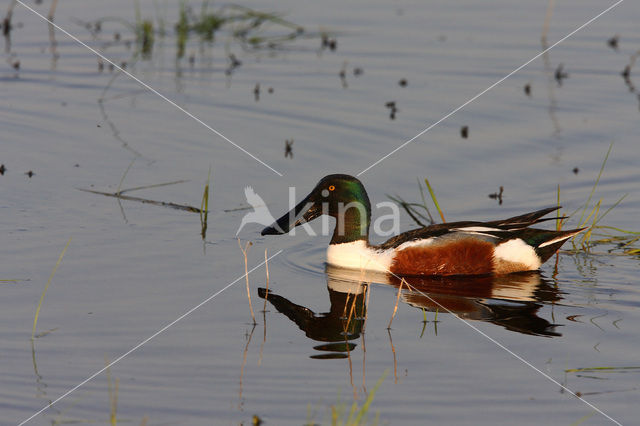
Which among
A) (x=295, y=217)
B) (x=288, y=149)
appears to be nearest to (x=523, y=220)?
(x=295, y=217)

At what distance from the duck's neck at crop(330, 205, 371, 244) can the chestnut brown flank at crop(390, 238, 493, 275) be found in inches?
16.5

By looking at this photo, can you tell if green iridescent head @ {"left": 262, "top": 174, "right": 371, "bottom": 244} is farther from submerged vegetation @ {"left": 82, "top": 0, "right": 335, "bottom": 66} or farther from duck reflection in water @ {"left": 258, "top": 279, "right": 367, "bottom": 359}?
submerged vegetation @ {"left": 82, "top": 0, "right": 335, "bottom": 66}

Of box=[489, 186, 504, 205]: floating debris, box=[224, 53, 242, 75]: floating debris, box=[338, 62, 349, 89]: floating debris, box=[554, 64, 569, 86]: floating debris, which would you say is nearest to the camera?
box=[489, 186, 504, 205]: floating debris

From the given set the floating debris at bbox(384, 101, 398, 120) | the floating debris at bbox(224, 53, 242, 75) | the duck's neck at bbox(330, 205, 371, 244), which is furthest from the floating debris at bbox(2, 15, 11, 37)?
the duck's neck at bbox(330, 205, 371, 244)

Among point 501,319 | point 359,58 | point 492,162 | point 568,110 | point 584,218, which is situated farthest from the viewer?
point 359,58

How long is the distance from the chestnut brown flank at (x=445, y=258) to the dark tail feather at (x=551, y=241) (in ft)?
1.21

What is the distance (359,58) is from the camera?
43.8 ft

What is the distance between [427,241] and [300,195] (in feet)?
5.99

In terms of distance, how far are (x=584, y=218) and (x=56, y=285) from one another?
4.50 metres

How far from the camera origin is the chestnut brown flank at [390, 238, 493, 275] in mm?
7176

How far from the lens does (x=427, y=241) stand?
7.16 meters

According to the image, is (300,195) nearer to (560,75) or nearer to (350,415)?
(350,415)

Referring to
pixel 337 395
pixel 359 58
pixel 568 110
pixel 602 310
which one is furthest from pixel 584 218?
pixel 359 58

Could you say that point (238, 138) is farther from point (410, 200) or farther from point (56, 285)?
point (56, 285)
